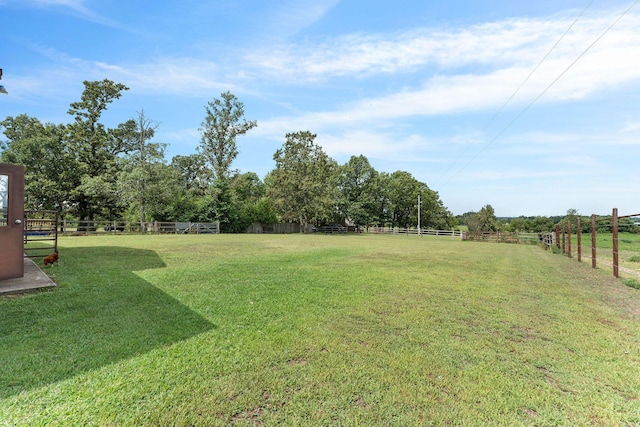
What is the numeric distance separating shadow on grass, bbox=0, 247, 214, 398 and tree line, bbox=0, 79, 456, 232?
22.5 metres

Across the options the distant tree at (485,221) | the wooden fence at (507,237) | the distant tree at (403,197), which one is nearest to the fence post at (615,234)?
the wooden fence at (507,237)

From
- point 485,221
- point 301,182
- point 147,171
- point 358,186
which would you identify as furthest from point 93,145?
point 485,221

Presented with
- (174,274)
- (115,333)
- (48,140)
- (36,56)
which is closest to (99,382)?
(115,333)

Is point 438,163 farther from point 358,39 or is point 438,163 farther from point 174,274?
point 174,274

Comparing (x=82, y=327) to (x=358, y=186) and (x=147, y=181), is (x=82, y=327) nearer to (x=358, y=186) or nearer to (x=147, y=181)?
(x=147, y=181)

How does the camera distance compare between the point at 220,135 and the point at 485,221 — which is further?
the point at 485,221

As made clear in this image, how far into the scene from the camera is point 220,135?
1313 inches

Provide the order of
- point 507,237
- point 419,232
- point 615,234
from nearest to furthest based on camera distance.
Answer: point 615,234 < point 507,237 < point 419,232

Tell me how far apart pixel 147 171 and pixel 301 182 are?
15709mm

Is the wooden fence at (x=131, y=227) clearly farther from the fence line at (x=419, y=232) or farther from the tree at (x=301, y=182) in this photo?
the fence line at (x=419, y=232)

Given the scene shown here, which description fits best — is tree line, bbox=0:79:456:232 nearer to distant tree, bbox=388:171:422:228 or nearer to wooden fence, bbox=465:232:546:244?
distant tree, bbox=388:171:422:228

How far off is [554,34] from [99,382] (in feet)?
44.9

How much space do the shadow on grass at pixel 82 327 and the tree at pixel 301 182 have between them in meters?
29.1

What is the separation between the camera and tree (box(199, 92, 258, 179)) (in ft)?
108
